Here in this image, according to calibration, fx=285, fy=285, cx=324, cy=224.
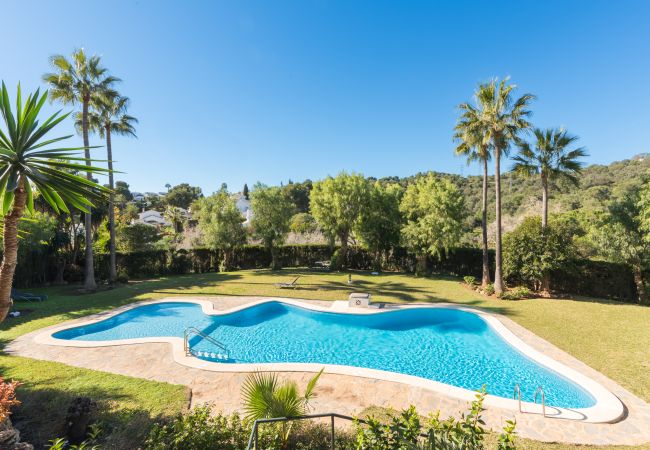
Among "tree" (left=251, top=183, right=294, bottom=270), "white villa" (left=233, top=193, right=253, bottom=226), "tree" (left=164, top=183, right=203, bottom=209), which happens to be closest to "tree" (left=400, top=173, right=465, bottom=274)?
"tree" (left=251, top=183, right=294, bottom=270)

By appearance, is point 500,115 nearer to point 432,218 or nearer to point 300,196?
point 432,218

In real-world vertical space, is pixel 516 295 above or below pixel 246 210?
below

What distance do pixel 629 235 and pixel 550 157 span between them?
18.9ft

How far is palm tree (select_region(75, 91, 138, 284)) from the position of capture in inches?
716

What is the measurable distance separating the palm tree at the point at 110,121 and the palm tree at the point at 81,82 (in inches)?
20.9

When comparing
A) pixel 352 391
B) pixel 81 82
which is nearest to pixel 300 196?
pixel 81 82

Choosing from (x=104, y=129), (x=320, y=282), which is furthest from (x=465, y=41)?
(x=104, y=129)

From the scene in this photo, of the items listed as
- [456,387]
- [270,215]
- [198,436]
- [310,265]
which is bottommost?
[456,387]

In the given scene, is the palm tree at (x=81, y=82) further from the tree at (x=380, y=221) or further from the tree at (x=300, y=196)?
the tree at (x=300, y=196)

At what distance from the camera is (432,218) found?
2181 centimetres

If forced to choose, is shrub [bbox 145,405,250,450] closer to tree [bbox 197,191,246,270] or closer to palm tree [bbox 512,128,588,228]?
palm tree [bbox 512,128,588,228]

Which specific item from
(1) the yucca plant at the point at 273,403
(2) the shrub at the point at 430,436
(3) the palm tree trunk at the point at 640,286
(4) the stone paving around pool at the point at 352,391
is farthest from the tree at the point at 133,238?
(3) the palm tree trunk at the point at 640,286

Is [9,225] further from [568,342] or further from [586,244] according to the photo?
[586,244]

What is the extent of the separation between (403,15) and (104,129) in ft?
66.8
